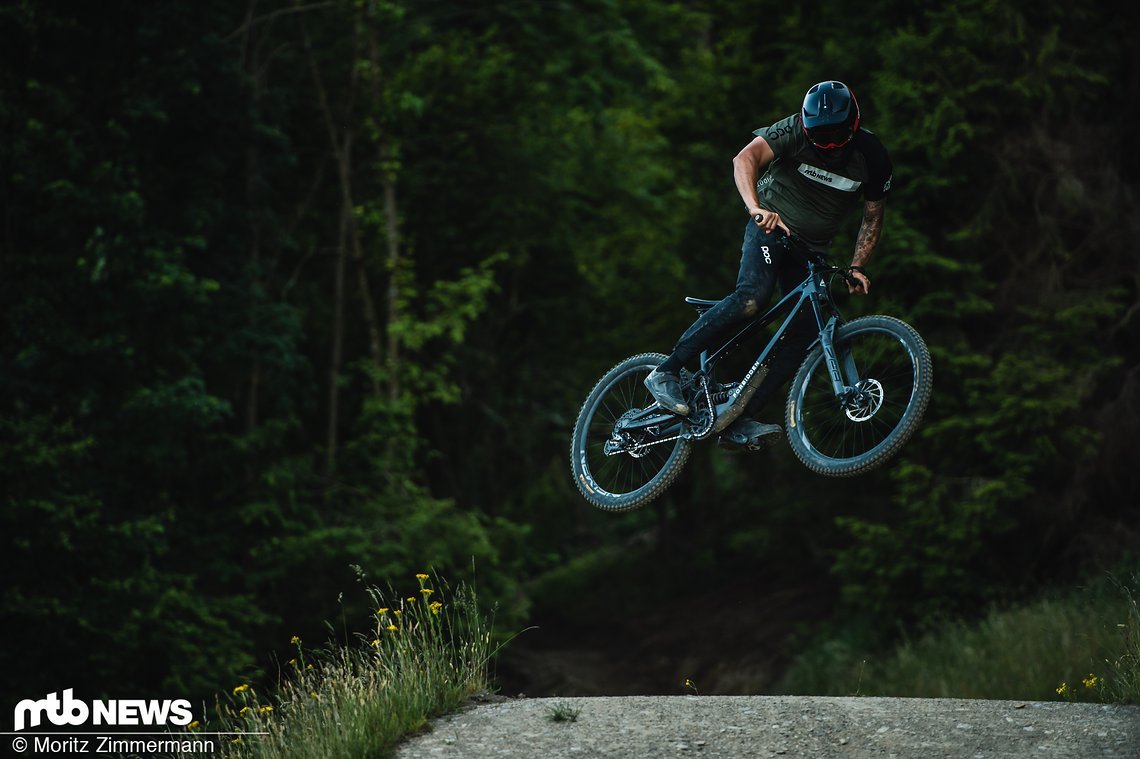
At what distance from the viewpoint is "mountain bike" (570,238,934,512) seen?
7623mm

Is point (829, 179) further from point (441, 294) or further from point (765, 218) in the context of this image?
point (441, 294)

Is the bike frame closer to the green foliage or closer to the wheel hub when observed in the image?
the wheel hub

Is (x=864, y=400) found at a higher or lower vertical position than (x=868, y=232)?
lower

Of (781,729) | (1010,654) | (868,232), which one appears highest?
(868,232)

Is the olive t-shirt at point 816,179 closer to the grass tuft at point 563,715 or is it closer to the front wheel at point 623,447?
the front wheel at point 623,447

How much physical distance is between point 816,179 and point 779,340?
989 millimetres

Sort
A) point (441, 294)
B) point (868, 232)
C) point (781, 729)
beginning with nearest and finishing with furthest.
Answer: point (781, 729) < point (868, 232) < point (441, 294)

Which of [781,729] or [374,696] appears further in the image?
[374,696]

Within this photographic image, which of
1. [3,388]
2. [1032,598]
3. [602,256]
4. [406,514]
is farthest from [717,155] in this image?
[3,388]

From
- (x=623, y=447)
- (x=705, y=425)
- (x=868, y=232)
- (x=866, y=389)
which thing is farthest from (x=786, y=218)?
(x=623, y=447)

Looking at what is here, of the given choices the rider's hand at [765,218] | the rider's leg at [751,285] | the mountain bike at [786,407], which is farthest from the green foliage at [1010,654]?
the rider's hand at [765,218]

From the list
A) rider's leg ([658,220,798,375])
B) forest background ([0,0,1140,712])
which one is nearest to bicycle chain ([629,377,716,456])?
rider's leg ([658,220,798,375])

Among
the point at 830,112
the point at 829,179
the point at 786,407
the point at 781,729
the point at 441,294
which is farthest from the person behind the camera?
the point at 441,294

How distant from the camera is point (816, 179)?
790 centimetres
